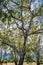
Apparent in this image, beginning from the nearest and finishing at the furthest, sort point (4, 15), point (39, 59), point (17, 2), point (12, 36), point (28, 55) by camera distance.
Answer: point (4, 15), point (17, 2), point (12, 36), point (28, 55), point (39, 59)

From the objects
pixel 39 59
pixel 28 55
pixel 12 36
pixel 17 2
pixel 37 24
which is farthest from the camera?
pixel 39 59

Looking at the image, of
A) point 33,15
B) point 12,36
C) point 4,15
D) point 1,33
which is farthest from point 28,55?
point 4,15

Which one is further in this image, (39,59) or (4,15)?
(39,59)

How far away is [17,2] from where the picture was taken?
16.3 meters

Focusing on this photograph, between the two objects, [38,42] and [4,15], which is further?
[38,42]

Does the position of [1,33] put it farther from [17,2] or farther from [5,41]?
[17,2]

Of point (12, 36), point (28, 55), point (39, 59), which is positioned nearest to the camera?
point (12, 36)

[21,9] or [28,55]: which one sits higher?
[21,9]

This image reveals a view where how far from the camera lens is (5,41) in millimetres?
17625

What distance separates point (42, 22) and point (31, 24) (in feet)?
3.14

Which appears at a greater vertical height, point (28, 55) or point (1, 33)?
point (1, 33)

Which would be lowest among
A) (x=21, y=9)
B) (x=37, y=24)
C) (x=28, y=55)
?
(x=28, y=55)

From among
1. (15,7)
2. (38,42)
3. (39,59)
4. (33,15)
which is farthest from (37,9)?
(39,59)

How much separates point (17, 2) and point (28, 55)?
9158mm
